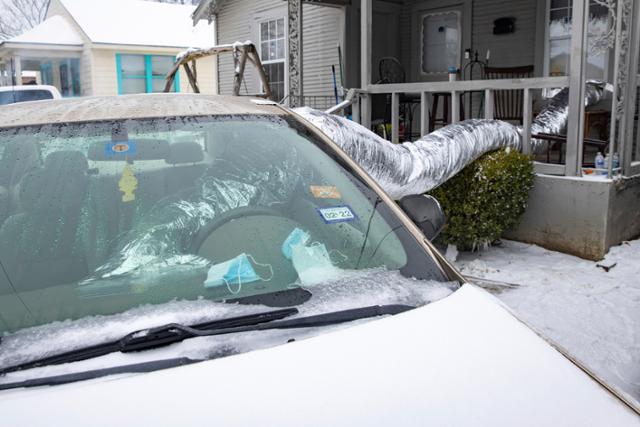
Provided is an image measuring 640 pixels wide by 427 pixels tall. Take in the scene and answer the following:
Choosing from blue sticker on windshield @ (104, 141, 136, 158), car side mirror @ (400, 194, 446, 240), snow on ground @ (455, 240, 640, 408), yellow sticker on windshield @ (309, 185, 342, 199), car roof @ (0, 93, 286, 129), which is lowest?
→ snow on ground @ (455, 240, 640, 408)

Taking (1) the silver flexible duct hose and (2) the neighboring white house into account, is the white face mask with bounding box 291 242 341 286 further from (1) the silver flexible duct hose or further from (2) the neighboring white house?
(2) the neighboring white house

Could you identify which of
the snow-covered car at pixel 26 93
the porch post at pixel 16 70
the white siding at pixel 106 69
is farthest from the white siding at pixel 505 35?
the porch post at pixel 16 70

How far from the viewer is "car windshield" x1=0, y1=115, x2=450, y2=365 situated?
184cm

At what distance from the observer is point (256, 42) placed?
14375 mm

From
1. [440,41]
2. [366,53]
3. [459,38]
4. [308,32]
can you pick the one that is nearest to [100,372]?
[366,53]

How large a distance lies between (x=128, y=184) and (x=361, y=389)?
121 centimetres

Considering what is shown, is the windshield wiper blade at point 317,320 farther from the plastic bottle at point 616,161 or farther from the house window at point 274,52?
the house window at point 274,52

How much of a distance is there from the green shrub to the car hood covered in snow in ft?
13.6

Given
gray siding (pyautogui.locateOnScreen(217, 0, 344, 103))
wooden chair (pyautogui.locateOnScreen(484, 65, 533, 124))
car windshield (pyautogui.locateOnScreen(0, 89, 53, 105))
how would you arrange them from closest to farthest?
wooden chair (pyautogui.locateOnScreen(484, 65, 533, 124)), car windshield (pyautogui.locateOnScreen(0, 89, 53, 105)), gray siding (pyautogui.locateOnScreen(217, 0, 344, 103))

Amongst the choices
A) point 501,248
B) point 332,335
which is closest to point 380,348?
point 332,335

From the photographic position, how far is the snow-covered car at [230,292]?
1402mm

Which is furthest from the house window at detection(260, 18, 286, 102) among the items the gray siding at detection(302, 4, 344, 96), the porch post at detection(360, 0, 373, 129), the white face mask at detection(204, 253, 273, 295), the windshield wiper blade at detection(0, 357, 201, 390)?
the windshield wiper blade at detection(0, 357, 201, 390)

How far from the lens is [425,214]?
94.3 inches

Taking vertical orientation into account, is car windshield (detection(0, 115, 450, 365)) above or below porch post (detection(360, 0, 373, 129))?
below
